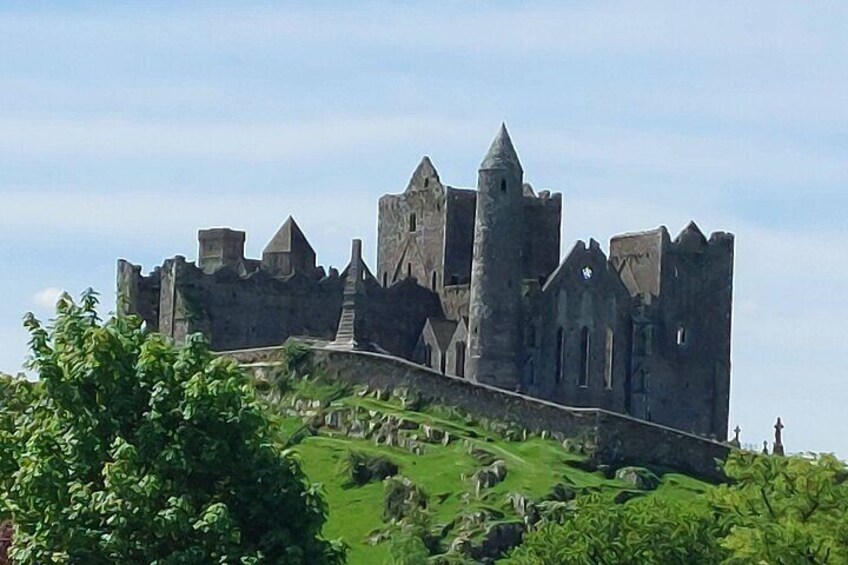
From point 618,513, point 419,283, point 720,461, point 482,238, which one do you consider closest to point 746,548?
point 618,513

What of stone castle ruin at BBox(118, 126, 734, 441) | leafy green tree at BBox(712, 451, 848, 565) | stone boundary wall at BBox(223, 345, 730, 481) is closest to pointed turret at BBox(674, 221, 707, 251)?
stone castle ruin at BBox(118, 126, 734, 441)

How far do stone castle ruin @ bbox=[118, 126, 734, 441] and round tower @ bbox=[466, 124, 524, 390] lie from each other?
52 millimetres

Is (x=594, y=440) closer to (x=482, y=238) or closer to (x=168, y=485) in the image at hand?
(x=482, y=238)

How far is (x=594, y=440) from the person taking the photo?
94.0 m

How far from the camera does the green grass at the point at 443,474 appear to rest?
280ft

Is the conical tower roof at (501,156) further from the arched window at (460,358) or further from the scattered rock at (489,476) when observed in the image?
the scattered rock at (489,476)

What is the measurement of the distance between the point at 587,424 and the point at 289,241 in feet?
87.8

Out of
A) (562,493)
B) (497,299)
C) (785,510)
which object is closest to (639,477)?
(562,493)

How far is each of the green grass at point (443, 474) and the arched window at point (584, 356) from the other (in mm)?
14374

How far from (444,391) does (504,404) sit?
7.95 feet

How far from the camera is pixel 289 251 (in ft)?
385

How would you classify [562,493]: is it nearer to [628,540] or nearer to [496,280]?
[628,540]

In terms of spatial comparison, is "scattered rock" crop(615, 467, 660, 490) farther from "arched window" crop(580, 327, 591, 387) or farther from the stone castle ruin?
"arched window" crop(580, 327, 591, 387)

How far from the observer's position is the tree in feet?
166
